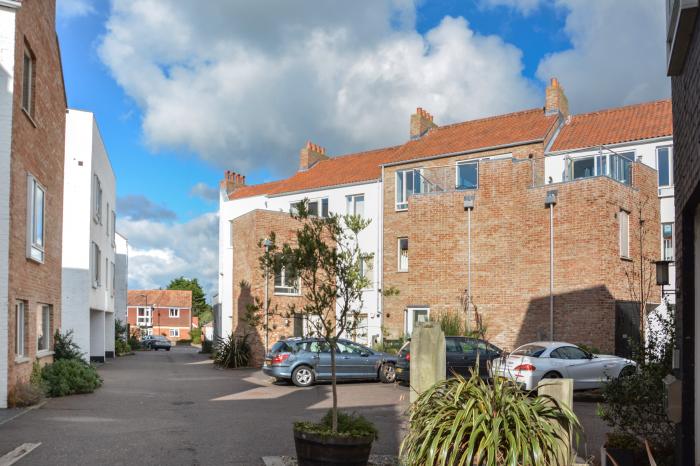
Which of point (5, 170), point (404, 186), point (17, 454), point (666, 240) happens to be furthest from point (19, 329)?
point (666, 240)

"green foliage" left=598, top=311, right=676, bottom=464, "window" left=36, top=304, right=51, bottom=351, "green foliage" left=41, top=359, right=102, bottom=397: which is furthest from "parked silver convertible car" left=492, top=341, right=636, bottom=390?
"window" left=36, top=304, right=51, bottom=351

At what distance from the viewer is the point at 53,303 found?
64.2 feet

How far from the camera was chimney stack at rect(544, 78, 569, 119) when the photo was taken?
3197cm

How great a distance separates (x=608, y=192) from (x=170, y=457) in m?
19.5

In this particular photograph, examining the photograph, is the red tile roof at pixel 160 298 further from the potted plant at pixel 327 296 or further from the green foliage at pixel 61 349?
the potted plant at pixel 327 296

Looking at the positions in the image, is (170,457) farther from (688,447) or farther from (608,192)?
(608,192)

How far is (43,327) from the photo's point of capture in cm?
1895

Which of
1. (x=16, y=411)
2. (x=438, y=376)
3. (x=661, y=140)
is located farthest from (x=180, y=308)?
(x=438, y=376)

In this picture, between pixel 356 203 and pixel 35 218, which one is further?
pixel 356 203

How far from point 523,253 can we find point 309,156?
2089cm

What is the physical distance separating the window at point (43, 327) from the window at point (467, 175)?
16.8 m

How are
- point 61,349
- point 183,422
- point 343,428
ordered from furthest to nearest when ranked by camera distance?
point 61,349, point 183,422, point 343,428

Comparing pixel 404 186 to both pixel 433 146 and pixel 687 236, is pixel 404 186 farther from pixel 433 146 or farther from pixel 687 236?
pixel 687 236

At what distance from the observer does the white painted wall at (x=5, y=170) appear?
14.0m
